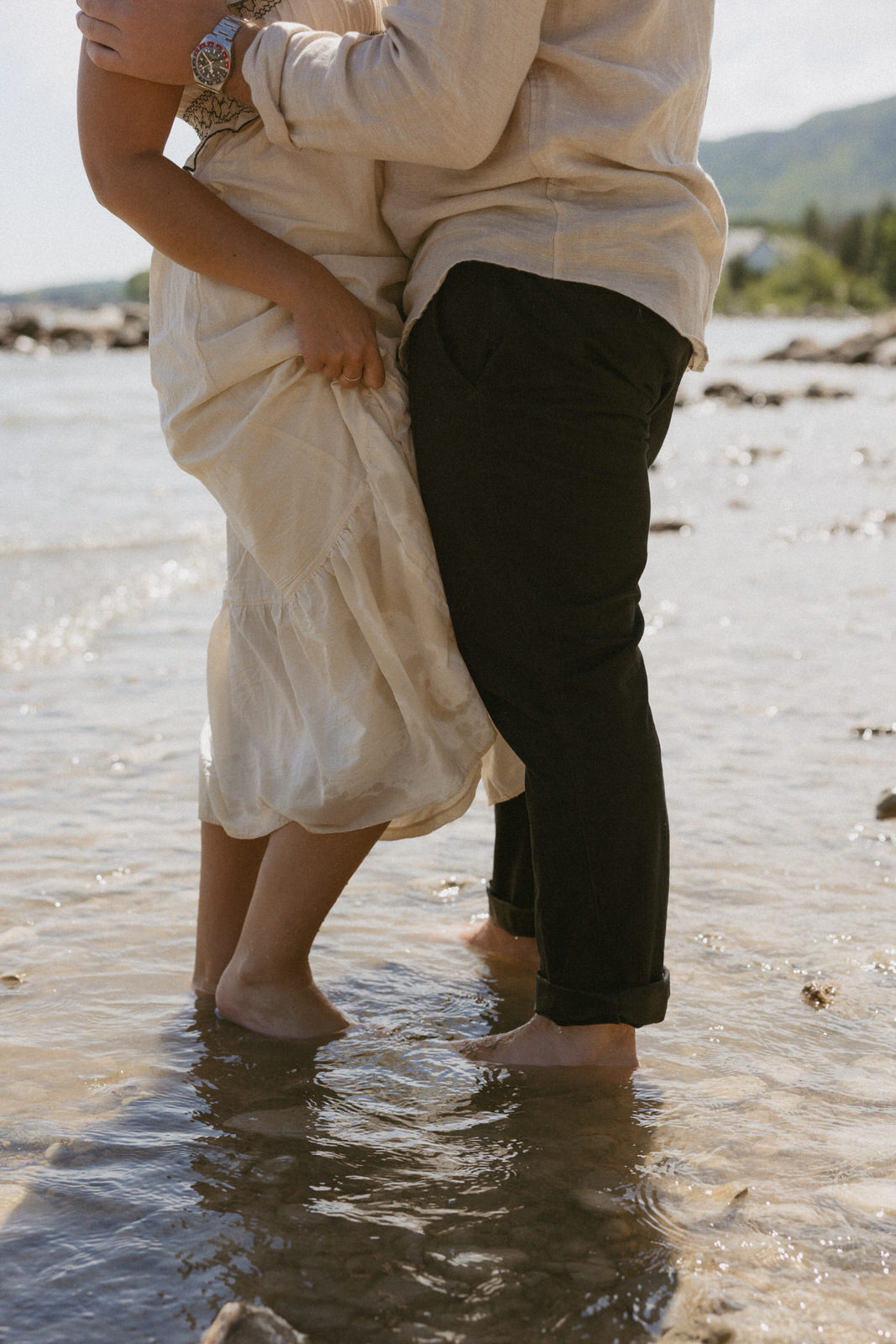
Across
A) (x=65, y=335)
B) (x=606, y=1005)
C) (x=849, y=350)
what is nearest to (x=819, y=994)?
(x=606, y=1005)

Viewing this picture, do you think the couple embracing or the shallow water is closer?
the shallow water

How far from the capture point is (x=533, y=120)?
5.84 feet

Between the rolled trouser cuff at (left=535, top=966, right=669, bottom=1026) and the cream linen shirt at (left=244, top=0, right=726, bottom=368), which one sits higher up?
the cream linen shirt at (left=244, top=0, right=726, bottom=368)

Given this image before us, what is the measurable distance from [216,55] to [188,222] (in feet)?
0.72

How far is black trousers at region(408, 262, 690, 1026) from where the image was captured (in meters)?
1.84

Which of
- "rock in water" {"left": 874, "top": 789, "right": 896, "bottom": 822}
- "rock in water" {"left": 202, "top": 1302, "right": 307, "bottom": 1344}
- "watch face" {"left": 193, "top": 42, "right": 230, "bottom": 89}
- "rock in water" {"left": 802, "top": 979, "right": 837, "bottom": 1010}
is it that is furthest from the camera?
"rock in water" {"left": 874, "top": 789, "right": 896, "bottom": 822}

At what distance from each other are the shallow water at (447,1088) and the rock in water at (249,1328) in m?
0.06

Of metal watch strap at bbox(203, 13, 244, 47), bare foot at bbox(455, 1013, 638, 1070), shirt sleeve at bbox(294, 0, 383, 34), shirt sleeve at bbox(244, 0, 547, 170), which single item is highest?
shirt sleeve at bbox(294, 0, 383, 34)

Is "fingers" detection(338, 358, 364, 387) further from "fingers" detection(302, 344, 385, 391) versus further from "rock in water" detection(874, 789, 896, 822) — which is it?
"rock in water" detection(874, 789, 896, 822)

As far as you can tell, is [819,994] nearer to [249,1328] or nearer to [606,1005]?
[606,1005]

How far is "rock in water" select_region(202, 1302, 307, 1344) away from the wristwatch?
1.50m

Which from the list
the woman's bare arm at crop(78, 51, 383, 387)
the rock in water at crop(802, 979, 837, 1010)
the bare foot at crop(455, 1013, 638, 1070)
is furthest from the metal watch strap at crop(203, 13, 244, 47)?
the rock in water at crop(802, 979, 837, 1010)

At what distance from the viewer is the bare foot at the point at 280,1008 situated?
7.03ft

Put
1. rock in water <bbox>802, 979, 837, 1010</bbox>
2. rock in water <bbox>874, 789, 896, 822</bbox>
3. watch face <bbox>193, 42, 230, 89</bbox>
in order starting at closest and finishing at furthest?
watch face <bbox>193, 42, 230, 89</bbox> → rock in water <bbox>802, 979, 837, 1010</bbox> → rock in water <bbox>874, 789, 896, 822</bbox>
